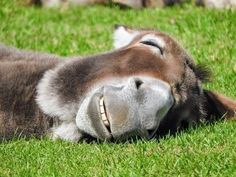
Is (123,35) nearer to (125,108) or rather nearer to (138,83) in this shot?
(138,83)

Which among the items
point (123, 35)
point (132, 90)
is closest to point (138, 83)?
point (132, 90)

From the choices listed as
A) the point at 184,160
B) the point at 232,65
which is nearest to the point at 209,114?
the point at 184,160

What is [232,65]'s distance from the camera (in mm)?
8727

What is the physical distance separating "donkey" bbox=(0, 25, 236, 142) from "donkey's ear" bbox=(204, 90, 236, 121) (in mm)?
11

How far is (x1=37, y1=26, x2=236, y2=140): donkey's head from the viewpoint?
533cm

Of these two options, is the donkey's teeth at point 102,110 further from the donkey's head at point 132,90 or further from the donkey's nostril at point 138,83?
the donkey's nostril at point 138,83

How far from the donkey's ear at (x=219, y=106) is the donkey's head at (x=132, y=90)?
0.01m

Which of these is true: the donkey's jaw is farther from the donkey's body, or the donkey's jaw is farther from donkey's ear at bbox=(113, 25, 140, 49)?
donkey's ear at bbox=(113, 25, 140, 49)

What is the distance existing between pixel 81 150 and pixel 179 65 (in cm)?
92

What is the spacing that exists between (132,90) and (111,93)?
136mm

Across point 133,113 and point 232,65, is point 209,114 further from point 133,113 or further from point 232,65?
point 232,65

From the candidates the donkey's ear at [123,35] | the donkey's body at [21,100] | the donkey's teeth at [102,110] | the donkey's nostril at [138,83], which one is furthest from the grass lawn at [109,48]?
the donkey's ear at [123,35]

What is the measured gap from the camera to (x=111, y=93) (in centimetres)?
532

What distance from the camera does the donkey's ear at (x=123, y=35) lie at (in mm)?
6406
